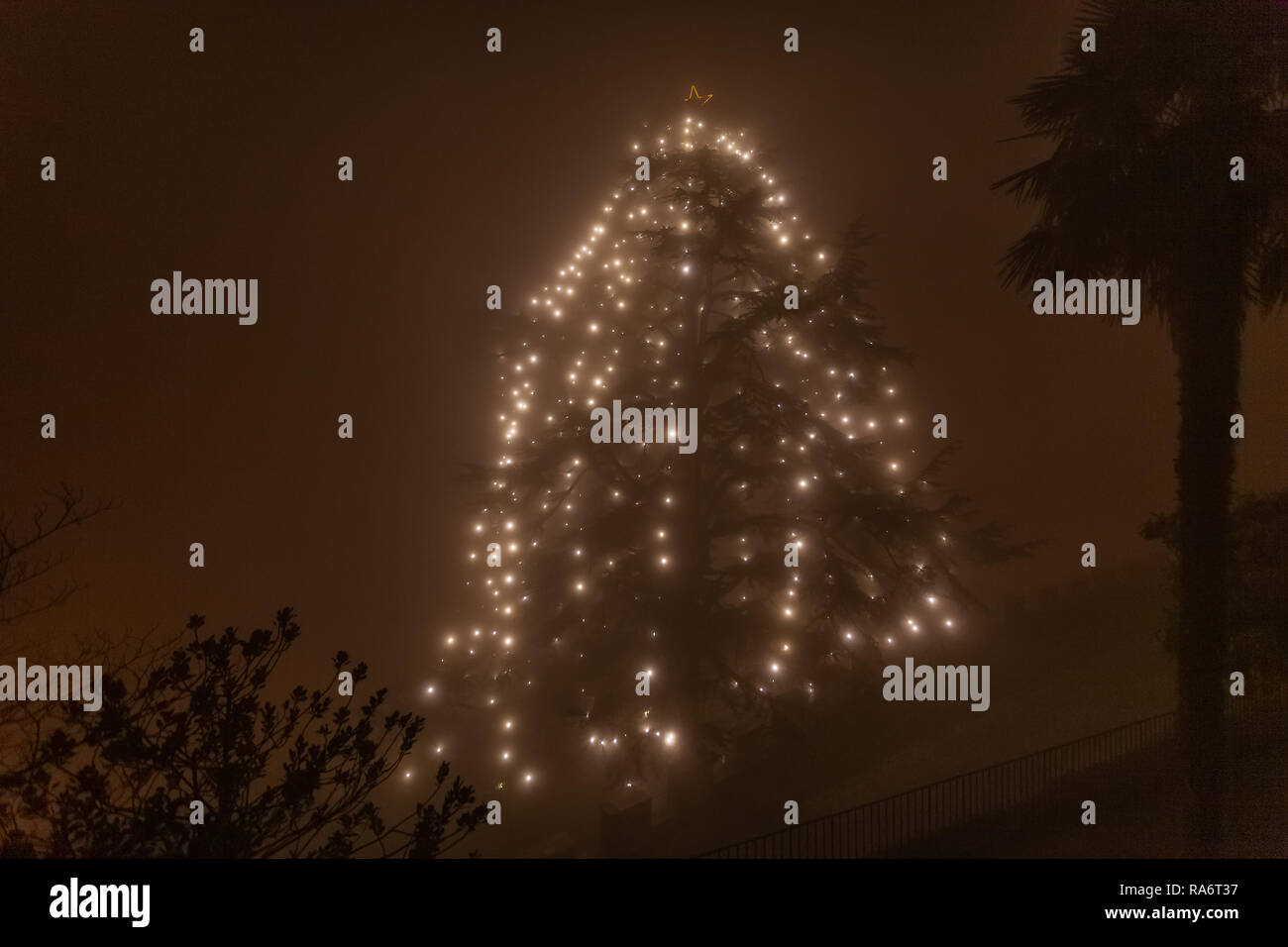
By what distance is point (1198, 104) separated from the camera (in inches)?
272

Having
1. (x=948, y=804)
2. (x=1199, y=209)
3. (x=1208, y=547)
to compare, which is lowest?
(x=948, y=804)

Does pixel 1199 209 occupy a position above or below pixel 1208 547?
above

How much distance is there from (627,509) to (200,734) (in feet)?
20.3

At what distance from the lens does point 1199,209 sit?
269 inches

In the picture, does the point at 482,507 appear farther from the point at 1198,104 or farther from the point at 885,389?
the point at 1198,104

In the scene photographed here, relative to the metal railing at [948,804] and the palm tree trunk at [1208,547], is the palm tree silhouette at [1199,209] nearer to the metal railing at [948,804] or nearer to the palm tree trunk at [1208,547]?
the palm tree trunk at [1208,547]

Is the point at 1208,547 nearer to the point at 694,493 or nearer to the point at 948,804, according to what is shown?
the point at 948,804

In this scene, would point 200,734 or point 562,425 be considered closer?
point 200,734


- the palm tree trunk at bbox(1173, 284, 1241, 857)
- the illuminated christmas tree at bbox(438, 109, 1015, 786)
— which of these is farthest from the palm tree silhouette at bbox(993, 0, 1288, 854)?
the illuminated christmas tree at bbox(438, 109, 1015, 786)

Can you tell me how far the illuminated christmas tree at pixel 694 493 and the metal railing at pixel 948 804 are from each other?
57.1 inches

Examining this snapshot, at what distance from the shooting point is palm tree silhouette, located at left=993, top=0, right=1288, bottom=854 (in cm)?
677

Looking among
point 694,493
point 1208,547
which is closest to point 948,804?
point 1208,547

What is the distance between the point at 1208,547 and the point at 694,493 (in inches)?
221
